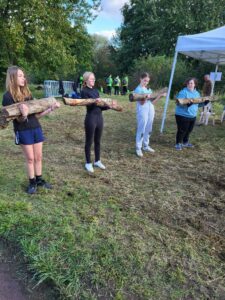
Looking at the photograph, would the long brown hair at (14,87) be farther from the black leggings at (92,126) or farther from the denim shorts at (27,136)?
the black leggings at (92,126)

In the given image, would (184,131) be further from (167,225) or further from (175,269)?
(175,269)

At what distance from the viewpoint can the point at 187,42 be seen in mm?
7656

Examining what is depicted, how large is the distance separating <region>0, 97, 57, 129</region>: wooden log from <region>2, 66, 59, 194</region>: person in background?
57 mm

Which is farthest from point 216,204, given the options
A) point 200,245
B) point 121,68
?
point 121,68

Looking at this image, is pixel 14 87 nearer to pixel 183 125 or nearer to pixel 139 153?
pixel 139 153

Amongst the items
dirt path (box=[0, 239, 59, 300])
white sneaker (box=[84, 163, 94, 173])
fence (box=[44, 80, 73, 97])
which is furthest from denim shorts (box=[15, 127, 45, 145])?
fence (box=[44, 80, 73, 97])

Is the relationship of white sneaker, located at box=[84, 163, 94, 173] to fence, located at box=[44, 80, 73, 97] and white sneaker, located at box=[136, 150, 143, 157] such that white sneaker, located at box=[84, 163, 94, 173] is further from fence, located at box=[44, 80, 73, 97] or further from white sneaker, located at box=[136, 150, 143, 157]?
fence, located at box=[44, 80, 73, 97]

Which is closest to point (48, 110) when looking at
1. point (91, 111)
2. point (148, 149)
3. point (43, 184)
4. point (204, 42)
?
point (91, 111)

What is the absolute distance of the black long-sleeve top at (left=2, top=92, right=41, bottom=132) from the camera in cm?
397

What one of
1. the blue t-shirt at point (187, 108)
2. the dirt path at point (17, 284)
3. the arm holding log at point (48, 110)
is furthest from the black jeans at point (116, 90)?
the dirt path at point (17, 284)

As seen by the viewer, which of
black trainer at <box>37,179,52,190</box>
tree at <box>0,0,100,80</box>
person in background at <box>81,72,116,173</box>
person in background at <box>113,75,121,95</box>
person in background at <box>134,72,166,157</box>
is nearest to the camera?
black trainer at <box>37,179,52,190</box>

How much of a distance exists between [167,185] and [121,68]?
36.7 meters

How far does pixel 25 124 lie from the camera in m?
4.11

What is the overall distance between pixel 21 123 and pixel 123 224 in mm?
1859
